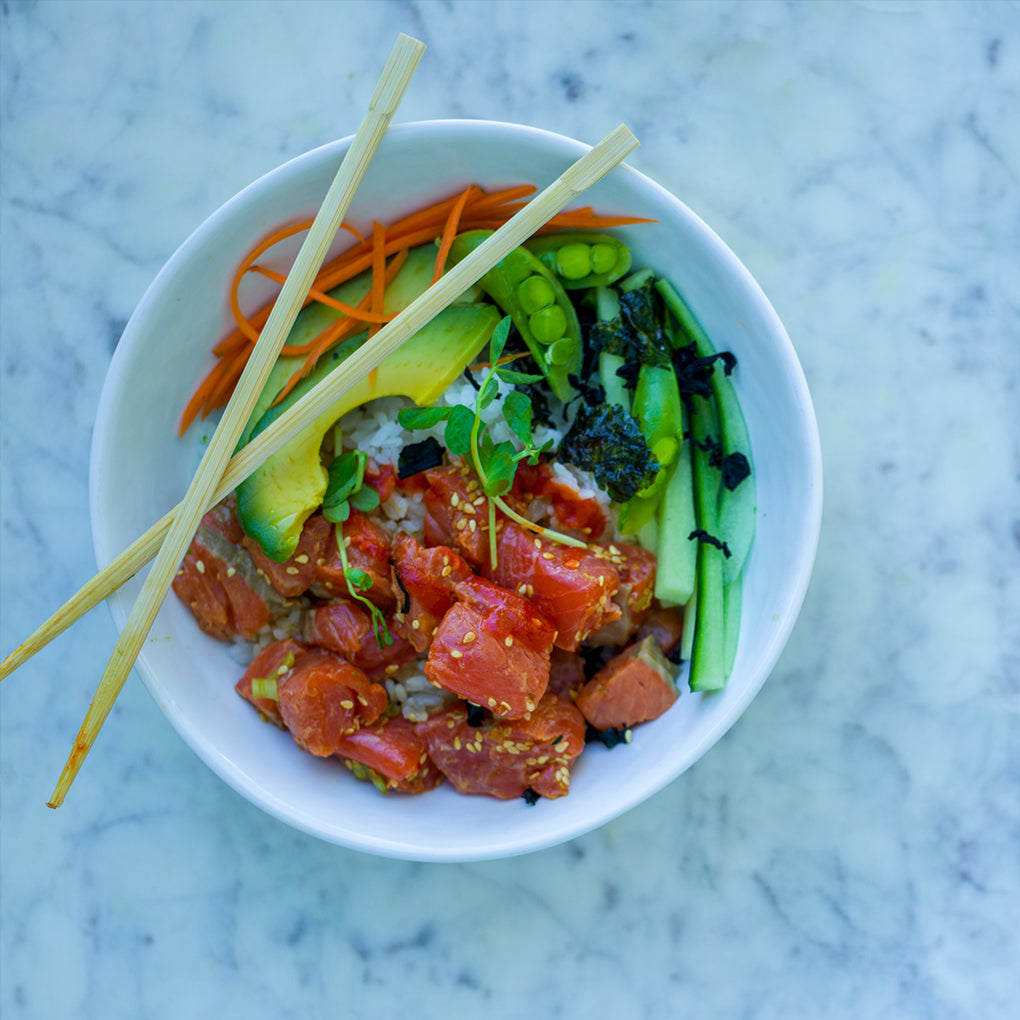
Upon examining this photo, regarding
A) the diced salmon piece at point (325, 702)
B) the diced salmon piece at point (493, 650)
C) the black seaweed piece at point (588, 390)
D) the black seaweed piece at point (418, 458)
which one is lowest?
the diced salmon piece at point (325, 702)

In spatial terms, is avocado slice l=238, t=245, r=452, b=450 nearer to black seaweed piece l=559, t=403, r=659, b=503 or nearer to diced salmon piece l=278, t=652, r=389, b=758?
black seaweed piece l=559, t=403, r=659, b=503

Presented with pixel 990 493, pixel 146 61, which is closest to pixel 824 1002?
pixel 990 493

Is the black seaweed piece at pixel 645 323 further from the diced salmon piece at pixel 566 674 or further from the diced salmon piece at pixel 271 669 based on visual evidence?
the diced salmon piece at pixel 271 669

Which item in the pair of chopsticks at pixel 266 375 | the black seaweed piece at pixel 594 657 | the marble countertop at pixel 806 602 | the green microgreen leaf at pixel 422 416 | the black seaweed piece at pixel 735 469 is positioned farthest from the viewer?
the marble countertop at pixel 806 602

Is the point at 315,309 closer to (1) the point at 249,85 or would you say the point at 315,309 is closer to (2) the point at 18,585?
(1) the point at 249,85

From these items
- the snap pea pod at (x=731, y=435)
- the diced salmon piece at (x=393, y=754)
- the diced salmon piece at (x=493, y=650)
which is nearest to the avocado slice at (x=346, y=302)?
the snap pea pod at (x=731, y=435)

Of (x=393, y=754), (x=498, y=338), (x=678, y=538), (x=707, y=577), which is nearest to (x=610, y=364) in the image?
(x=498, y=338)

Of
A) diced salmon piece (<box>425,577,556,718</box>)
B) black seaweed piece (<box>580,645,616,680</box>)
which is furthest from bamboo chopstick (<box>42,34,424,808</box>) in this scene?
black seaweed piece (<box>580,645,616,680</box>)
